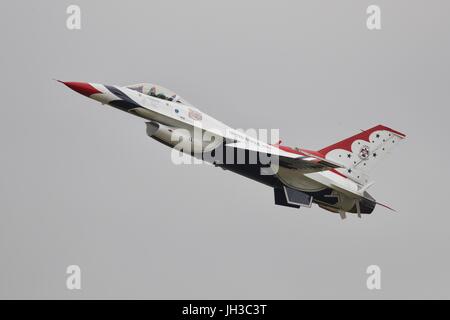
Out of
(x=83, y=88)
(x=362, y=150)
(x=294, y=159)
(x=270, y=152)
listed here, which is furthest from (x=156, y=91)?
(x=362, y=150)

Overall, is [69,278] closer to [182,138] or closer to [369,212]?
Answer: [182,138]

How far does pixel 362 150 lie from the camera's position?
128 ft

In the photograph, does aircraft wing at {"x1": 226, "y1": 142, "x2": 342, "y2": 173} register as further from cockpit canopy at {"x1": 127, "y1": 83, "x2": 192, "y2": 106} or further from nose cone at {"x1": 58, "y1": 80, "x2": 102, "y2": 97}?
nose cone at {"x1": 58, "y1": 80, "x2": 102, "y2": 97}

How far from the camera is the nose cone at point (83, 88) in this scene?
1415 inches

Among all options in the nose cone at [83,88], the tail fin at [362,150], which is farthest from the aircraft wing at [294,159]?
the nose cone at [83,88]

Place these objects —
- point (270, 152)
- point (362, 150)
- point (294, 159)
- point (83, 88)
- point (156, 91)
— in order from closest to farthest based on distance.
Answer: point (83, 88) → point (294, 159) → point (270, 152) → point (156, 91) → point (362, 150)

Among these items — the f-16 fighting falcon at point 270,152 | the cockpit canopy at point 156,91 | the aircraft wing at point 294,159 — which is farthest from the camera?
the cockpit canopy at point 156,91

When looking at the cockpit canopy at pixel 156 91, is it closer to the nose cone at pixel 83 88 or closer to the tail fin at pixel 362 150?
the nose cone at pixel 83 88

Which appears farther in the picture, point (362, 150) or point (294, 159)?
point (362, 150)

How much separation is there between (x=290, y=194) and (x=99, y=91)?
848 cm

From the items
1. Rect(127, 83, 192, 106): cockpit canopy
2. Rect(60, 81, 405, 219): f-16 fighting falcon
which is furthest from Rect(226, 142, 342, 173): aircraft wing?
Rect(127, 83, 192, 106): cockpit canopy

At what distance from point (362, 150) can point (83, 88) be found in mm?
11409

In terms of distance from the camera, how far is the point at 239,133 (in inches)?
1496

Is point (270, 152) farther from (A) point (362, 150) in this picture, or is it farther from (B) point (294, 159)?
(A) point (362, 150)
